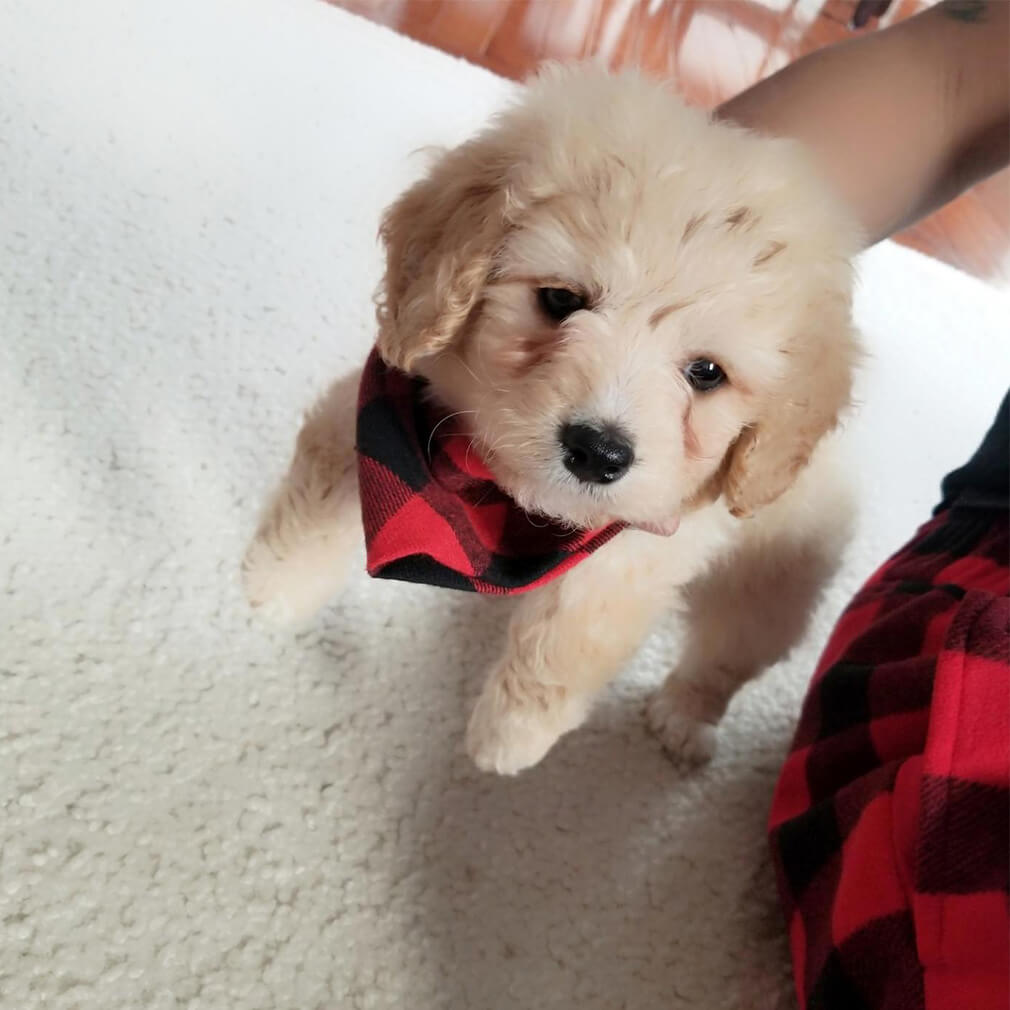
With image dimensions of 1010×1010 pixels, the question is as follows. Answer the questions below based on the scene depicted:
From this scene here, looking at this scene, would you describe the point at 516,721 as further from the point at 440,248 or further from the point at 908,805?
the point at 440,248

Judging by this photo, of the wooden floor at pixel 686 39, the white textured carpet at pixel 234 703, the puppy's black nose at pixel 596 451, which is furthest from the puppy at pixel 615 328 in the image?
the wooden floor at pixel 686 39

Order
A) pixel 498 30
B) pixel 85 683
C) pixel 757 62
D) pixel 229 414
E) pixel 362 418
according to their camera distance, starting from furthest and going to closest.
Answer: pixel 757 62
pixel 498 30
pixel 229 414
pixel 85 683
pixel 362 418

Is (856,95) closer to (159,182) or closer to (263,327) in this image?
(263,327)

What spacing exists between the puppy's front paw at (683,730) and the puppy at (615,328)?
0.79 ft

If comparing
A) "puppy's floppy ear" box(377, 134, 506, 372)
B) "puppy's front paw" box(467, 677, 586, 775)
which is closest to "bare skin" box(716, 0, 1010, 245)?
"puppy's floppy ear" box(377, 134, 506, 372)

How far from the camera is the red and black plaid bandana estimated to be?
2.84ft

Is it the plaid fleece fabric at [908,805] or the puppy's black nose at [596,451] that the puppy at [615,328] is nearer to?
the puppy's black nose at [596,451]

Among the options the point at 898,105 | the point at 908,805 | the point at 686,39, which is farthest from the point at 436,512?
the point at 686,39

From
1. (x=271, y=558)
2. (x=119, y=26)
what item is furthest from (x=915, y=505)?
(x=119, y=26)

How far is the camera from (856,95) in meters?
1.13

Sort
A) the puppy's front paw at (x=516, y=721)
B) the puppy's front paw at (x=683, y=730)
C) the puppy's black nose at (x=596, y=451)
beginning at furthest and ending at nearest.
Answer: the puppy's front paw at (x=683, y=730)
the puppy's front paw at (x=516, y=721)
the puppy's black nose at (x=596, y=451)

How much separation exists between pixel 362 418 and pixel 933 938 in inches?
26.7

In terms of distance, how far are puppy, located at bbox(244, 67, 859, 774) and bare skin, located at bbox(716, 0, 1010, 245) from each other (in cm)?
25

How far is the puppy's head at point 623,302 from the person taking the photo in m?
0.73
